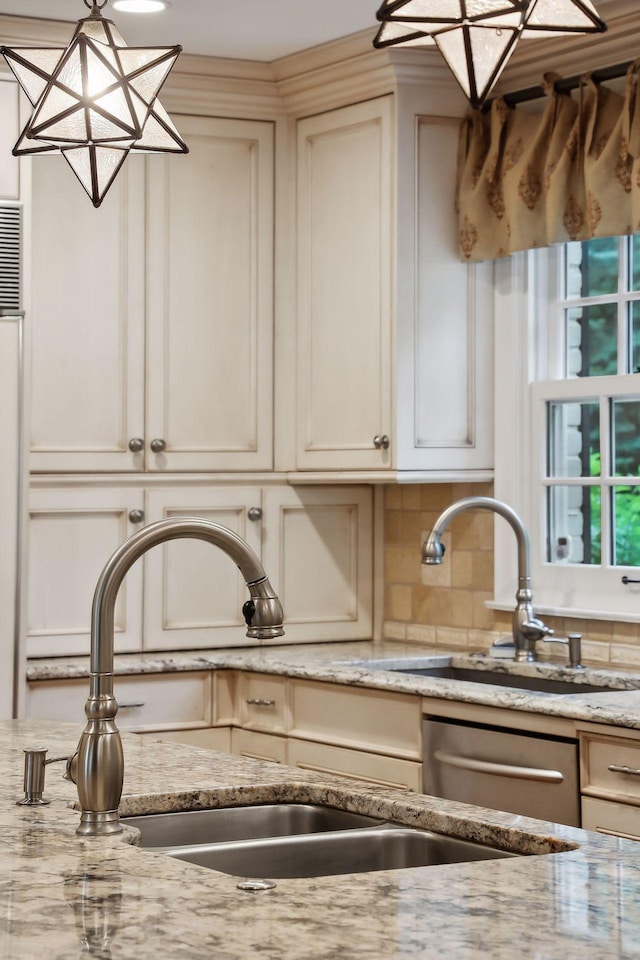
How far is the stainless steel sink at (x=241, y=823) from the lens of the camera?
2088mm

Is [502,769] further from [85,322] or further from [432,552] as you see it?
[85,322]

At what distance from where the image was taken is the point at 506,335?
13.7 feet

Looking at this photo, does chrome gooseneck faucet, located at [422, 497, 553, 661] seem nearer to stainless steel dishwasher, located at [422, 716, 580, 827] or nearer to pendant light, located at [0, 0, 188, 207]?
stainless steel dishwasher, located at [422, 716, 580, 827]

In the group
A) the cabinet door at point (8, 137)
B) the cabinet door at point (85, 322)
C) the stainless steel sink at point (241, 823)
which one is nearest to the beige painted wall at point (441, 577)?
the cabinet door at point (85, 322)

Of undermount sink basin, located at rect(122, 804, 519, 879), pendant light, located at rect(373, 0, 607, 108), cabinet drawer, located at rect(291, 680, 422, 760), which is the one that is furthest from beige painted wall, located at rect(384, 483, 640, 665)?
pendant light, located at rect(373, 0, 607, 108)

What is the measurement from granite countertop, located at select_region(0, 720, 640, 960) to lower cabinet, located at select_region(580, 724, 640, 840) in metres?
0.94

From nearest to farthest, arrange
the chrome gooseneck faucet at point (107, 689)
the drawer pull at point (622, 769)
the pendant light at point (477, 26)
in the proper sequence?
the chrome gooseneck faucet at point (107, 689), the pendant light at point (477, 26), the drawer pull at point (622, 769)

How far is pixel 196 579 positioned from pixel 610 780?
5.58ft

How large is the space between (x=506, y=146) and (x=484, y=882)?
2.86 meters

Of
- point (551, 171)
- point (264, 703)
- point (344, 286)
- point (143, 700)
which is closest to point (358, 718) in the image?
point (264, 703)

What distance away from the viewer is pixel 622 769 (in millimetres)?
2887

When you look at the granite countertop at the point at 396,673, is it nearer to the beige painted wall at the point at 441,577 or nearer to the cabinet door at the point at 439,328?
the beige painted wall at the point at 441,577

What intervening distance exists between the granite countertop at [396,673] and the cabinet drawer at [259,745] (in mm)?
189

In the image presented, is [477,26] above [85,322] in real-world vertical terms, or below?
above
